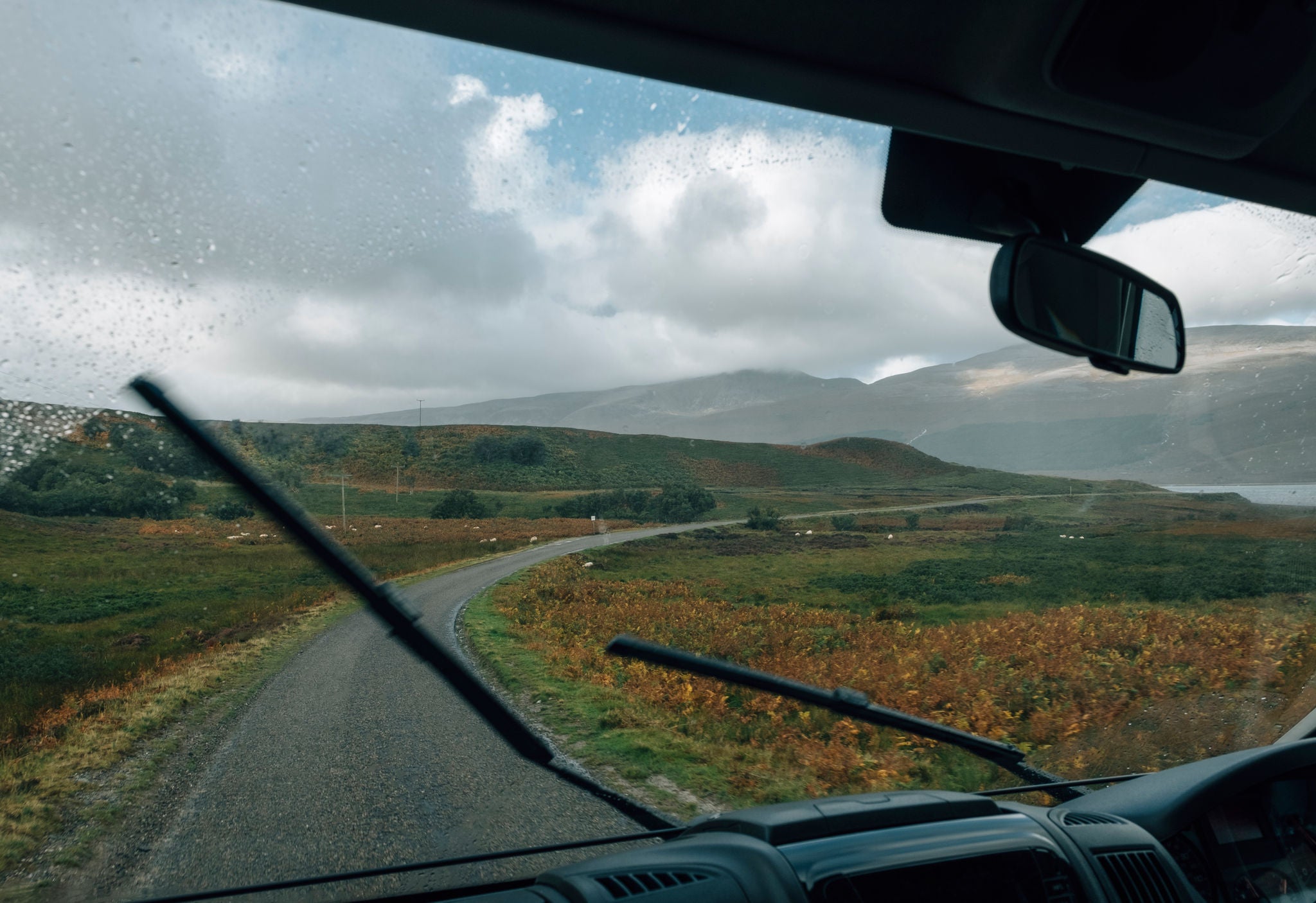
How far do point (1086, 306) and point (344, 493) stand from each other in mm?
2132

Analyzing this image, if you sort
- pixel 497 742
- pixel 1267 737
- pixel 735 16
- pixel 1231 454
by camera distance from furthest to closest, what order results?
pixel 1231 454, pixel 1267 737, pixel 497 742, pixel 735 16

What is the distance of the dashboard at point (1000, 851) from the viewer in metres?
1.91

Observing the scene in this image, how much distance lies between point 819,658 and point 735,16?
2.19 meters

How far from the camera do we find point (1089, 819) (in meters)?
2.45

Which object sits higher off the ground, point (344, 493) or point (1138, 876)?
point (344, 493)

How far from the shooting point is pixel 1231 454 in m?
4.59

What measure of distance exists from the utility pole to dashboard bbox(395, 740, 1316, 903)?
0.96 metres

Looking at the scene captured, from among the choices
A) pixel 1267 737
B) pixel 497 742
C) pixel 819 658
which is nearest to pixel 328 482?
pixel 497 742

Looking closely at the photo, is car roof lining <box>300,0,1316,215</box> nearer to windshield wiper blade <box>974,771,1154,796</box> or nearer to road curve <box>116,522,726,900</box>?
road curve <box>116,522,726,900</box>

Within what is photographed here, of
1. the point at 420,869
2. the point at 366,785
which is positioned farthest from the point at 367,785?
the point at 420,869

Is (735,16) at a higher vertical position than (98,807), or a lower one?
higher

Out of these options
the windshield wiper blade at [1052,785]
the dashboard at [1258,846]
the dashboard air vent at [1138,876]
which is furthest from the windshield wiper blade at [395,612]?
the dashboard at [1258,846]

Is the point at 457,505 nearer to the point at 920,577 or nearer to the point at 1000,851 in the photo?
the point at 1000,851

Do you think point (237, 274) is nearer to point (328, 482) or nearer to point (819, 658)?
point (328, 482)
